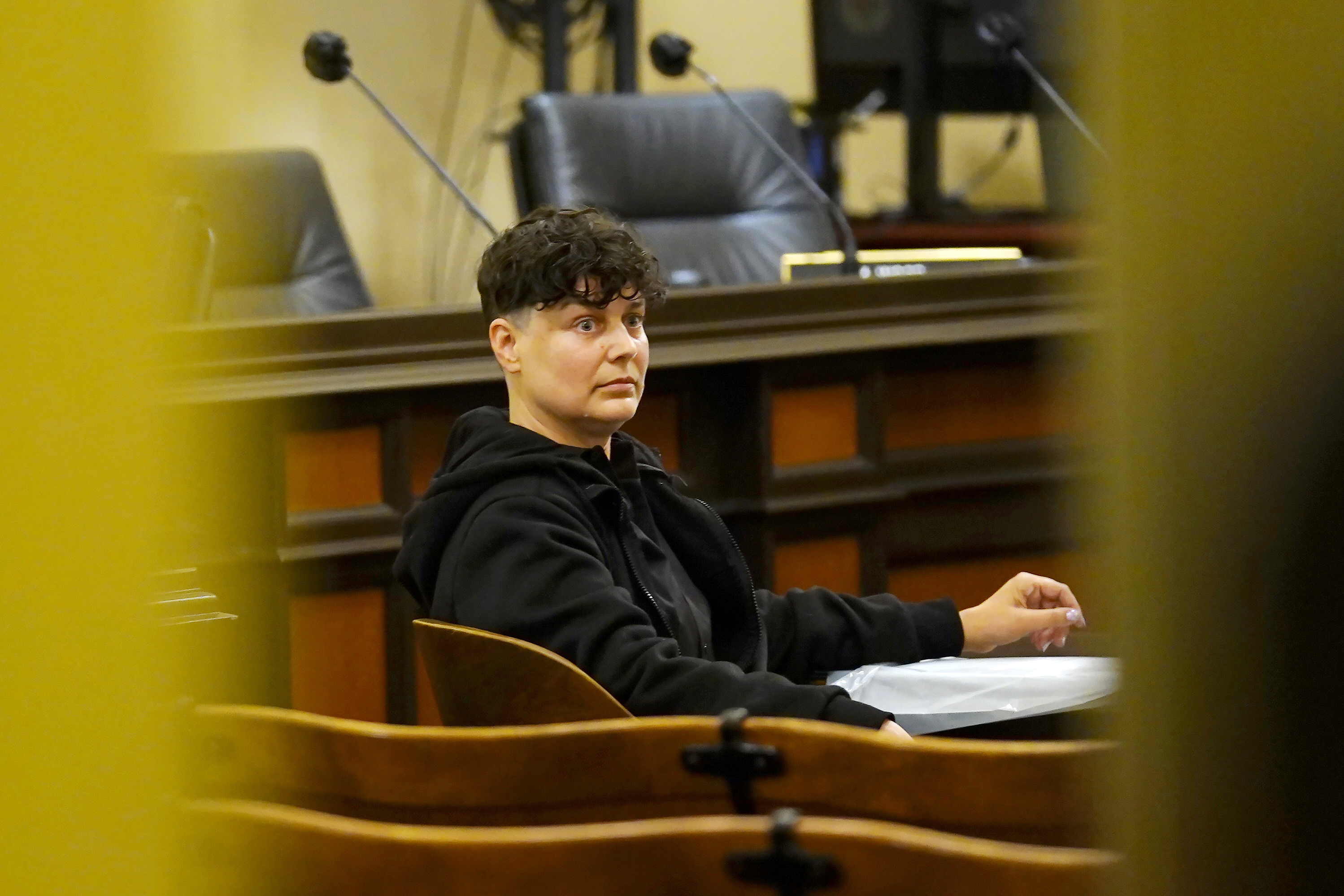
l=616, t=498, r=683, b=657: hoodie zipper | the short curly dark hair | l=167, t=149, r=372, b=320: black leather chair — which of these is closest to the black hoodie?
l=616, t=498, r=683, b=657: hoodie zipper

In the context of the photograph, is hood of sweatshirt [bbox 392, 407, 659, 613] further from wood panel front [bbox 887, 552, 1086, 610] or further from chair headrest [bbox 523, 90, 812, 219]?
chair headrest [bbox 523, 90, 812, 219]

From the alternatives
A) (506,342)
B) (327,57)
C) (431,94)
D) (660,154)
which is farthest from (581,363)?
(431,94)

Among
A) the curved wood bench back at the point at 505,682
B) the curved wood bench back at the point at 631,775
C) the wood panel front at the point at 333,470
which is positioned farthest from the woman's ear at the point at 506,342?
the wood panel front at the point at 333,470

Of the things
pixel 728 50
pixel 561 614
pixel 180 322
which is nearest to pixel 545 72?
pixel 728 50

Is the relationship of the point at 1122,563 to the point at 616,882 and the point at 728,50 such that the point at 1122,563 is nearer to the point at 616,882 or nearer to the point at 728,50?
the point at 616,882

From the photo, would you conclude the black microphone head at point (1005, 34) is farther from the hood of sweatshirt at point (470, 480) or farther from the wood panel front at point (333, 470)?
the hood of sweatshirt at point (470, 480)

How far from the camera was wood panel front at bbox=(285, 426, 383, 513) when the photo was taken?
82.2 inches

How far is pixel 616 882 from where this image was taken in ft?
2.03

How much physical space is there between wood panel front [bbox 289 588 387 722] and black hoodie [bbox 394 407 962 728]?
72cm

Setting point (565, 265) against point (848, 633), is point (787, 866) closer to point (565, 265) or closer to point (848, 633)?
point (565, 265)

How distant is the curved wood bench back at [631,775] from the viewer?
0.78 m

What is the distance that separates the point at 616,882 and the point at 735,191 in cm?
321

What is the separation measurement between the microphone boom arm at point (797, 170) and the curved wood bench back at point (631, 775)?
7.12 feet

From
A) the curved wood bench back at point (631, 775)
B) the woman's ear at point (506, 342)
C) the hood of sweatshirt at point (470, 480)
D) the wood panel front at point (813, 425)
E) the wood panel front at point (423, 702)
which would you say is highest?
the woman's ear at point (506, 342)
